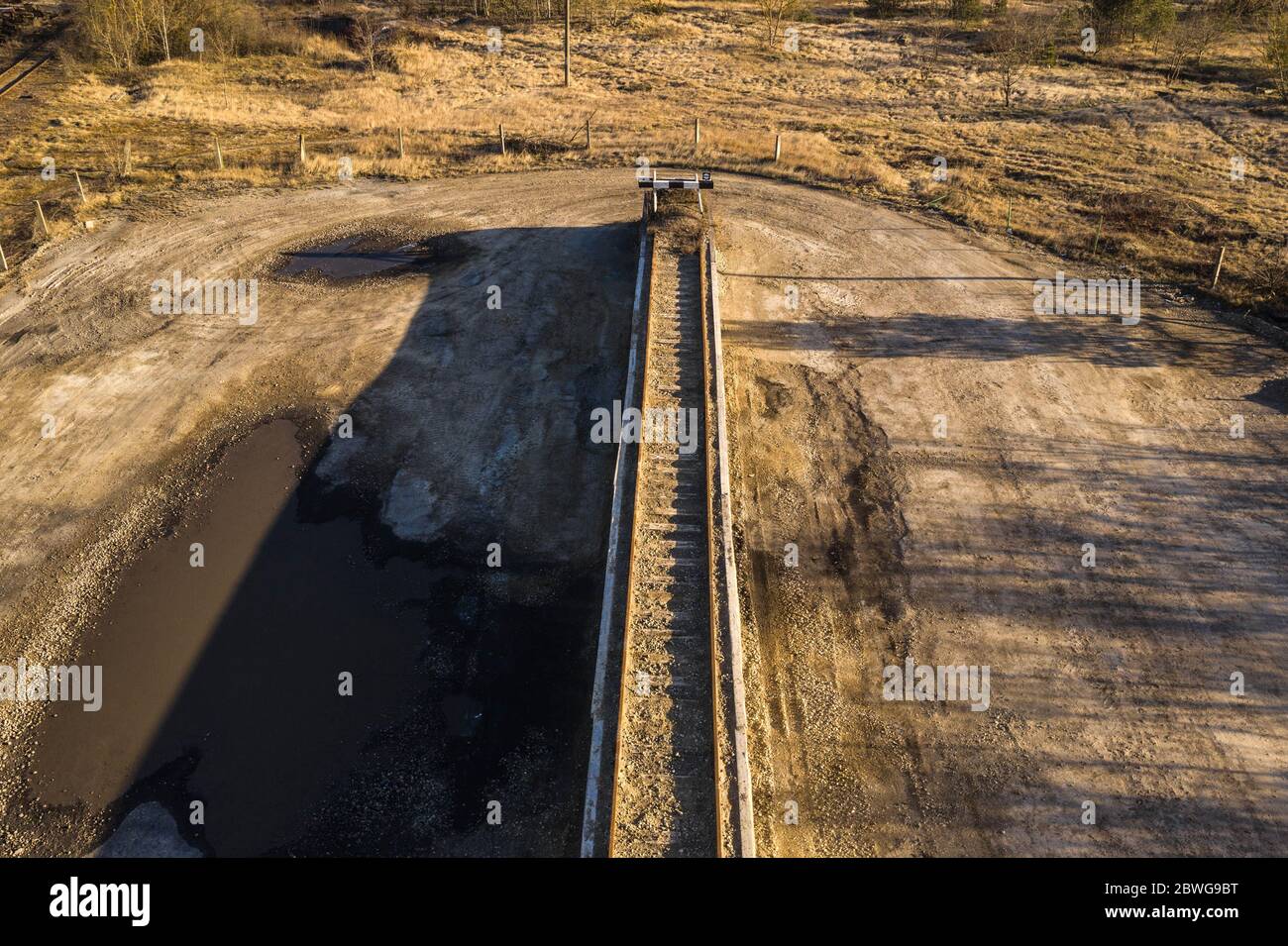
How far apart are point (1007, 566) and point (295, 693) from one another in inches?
479

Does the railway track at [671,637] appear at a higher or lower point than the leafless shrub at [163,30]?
lower

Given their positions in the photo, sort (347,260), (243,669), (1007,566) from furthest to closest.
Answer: (347,260) < (1007,566) < (243,669)

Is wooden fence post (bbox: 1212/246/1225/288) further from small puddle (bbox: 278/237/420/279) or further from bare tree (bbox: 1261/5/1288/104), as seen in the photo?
bare tree (bbox: 1261/5/1288/104)

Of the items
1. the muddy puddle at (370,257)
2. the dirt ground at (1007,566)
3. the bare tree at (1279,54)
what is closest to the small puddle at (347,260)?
the muddy puddle at (370,257)

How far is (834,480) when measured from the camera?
16.9 m

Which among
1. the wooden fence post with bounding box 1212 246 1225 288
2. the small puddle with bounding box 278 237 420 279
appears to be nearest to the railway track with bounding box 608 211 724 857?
the small puddle with bounding box 278 237 420 279

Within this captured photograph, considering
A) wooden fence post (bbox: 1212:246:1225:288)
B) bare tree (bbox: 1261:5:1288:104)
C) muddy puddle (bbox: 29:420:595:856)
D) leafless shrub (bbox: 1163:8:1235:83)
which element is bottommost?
muddy puddle (bbox: 29:420:595:856)

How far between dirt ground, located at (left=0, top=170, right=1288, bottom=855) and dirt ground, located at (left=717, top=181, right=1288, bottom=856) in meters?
0.06

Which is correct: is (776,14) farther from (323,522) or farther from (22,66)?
(323,522)

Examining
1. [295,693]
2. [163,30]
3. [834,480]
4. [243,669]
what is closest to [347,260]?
[243,669]

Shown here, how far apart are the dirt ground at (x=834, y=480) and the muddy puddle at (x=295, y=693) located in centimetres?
27

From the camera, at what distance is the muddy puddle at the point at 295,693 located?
11.5 metres

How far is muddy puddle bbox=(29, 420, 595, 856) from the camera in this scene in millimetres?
11469

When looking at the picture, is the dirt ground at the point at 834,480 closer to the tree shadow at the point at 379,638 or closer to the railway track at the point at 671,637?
the tree shadow at the point at 379,638
